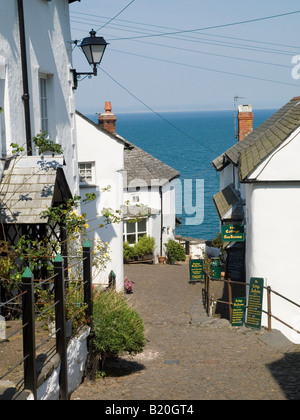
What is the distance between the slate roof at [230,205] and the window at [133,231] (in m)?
7.11

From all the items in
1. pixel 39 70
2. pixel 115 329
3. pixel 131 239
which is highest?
pixel 39 70

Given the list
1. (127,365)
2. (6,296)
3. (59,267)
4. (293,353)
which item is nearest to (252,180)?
(293,353)

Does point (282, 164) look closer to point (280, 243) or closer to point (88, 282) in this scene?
point (280, 243)

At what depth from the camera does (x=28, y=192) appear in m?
9.98

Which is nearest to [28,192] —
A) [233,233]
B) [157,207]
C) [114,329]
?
[114,329]

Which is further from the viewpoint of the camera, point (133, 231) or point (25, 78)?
point (133, 231)

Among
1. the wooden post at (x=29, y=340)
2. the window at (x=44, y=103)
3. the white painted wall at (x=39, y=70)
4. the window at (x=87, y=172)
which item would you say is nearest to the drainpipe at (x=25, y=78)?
the white painted wall at (x=39, y=70)

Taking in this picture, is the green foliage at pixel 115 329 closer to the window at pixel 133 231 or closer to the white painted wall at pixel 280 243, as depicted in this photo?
the white painted wall at pixel 280 243

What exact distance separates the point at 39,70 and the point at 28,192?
3.56 meters

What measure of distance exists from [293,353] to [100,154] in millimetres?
12481

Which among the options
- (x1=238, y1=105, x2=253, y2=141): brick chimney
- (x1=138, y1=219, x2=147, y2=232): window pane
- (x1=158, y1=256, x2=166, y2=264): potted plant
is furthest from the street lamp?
(x1=158, y1=256, x2=166, y2=264): potted plant

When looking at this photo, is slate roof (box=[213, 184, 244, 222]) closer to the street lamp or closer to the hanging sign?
the hanging sign

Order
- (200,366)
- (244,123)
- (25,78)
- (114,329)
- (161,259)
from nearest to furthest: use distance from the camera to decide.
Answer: (114,329), (200,366), (25,78), (244,123), (161,259)

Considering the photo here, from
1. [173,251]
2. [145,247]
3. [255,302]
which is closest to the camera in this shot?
[255,302]
